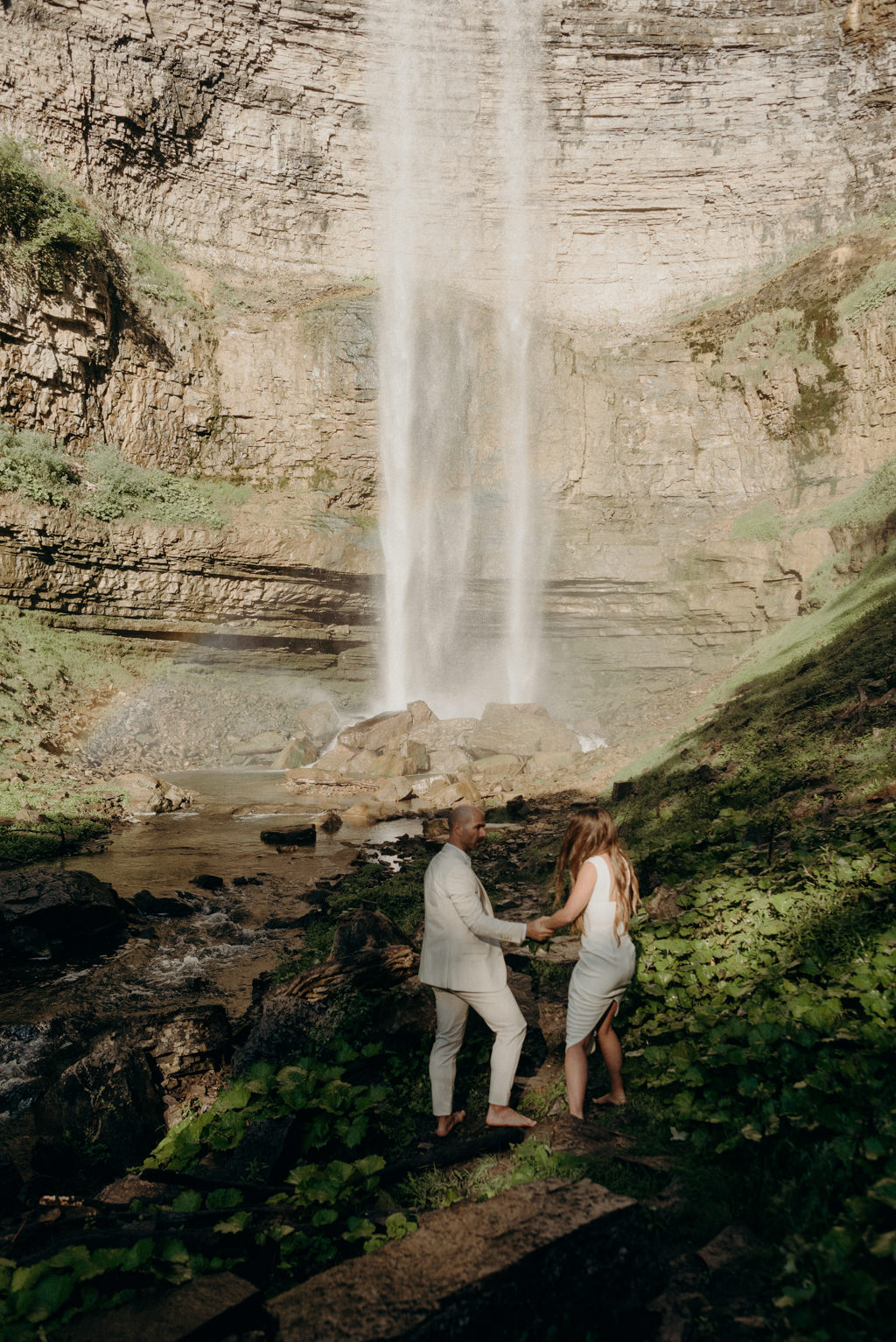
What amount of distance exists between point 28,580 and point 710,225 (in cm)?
3105

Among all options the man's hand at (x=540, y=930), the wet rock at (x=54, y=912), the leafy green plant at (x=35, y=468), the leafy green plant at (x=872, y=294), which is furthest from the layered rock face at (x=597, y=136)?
the man's hand at (x=540, y=930)

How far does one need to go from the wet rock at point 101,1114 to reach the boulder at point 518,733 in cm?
1456

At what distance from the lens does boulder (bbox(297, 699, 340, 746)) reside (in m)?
22.4

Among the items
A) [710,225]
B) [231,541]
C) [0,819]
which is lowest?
[0,819]

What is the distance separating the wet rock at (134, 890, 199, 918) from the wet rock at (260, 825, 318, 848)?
3136mm

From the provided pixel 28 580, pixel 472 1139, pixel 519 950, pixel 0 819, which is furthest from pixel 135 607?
pixel 472 1139

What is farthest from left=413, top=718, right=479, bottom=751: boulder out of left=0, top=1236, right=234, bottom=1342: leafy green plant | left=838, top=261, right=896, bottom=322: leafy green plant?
left=838, top=261, right=896, bottom=322: leafy green plant

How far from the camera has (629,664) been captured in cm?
2550

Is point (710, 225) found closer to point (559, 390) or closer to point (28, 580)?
point (559, 390)

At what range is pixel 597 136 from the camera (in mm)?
31531

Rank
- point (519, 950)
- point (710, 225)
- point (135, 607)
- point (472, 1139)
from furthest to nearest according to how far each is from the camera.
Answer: point (710, 225) < point (135, 607) < point (519, 950) < point (472, 1139)

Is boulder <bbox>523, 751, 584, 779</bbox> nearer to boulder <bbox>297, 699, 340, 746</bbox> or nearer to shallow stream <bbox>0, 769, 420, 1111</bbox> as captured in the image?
shallow stream <bbox>0, 769, 420, 1111</bbox>

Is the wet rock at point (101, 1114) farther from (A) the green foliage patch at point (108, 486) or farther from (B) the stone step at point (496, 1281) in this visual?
(A) the green foliage patch at point (108, 486)

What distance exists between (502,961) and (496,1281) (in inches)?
63.4
